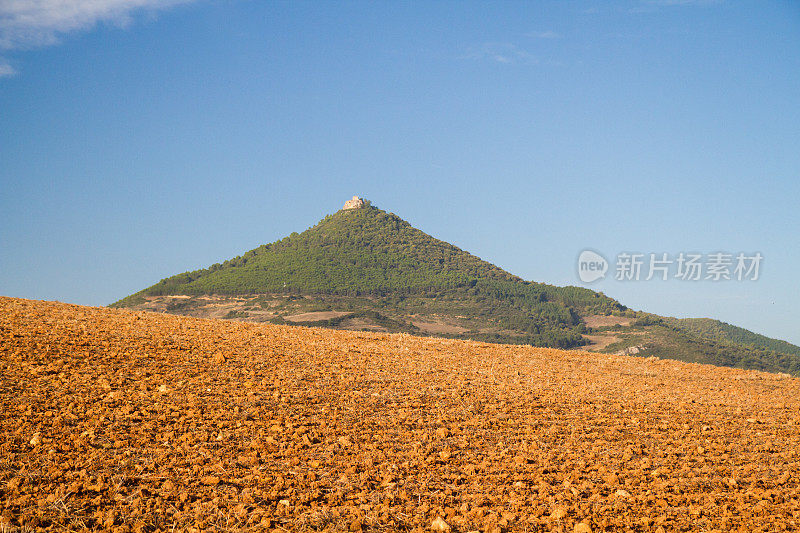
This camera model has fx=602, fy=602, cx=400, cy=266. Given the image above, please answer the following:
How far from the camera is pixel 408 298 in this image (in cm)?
11331

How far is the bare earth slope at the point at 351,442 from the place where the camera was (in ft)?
18.4

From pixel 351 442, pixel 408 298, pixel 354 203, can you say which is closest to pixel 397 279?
pixel 408 298

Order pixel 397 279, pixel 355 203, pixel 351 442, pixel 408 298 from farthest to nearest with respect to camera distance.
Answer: pixel 355 203
pixel 397 279
pixel 408 298
pixel 351 442

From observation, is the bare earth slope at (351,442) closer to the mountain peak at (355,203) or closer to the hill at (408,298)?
the hill at (408,298)

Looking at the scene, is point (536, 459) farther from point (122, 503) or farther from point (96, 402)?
point (96, 402)

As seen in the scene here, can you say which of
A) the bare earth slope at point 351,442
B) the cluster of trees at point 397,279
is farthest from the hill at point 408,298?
the bare earth slope at point 351,442

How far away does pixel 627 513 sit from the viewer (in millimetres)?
5789

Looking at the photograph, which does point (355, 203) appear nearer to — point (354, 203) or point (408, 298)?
point (354, 203)

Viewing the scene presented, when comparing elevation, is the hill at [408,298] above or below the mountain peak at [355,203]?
below

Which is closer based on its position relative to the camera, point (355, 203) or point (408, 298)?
point (408, 298)

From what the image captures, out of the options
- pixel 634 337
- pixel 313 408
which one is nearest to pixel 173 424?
pixel 313 408

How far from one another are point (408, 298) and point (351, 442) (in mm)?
106015

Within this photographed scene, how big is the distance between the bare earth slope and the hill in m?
56.5

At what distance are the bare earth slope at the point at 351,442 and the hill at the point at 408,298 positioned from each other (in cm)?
5652
